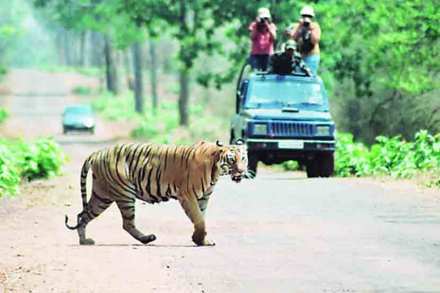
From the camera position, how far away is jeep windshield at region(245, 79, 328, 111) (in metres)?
23.7

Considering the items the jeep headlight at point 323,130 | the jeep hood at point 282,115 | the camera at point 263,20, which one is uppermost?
the camera at point 263,20

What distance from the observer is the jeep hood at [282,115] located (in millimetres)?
23062

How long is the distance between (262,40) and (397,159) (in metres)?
4.70

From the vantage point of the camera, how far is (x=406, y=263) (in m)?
11.6

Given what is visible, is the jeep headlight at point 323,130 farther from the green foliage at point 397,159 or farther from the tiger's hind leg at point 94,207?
the tiger's hind leg at point 94,207

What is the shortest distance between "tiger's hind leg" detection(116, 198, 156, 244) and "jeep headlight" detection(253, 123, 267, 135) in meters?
9.47

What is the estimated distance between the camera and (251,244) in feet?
43.7

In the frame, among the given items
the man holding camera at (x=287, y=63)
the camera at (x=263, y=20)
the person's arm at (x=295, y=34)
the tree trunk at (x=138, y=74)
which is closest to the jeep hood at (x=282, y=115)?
the man holding camera at (x=287, y=63)

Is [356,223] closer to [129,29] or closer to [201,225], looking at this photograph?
[201,225]

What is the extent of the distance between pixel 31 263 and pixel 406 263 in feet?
12.3

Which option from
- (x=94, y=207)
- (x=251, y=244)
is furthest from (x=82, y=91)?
(x=251, y=244)

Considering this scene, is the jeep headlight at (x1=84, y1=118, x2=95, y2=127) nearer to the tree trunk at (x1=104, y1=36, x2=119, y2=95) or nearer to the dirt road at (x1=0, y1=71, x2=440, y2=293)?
the tree trunk at (x1=104, y1=36, x2=119, y2=95)

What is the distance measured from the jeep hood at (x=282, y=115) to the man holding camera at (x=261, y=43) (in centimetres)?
300

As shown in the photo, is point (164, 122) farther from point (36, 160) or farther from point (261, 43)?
point (36, 160)
